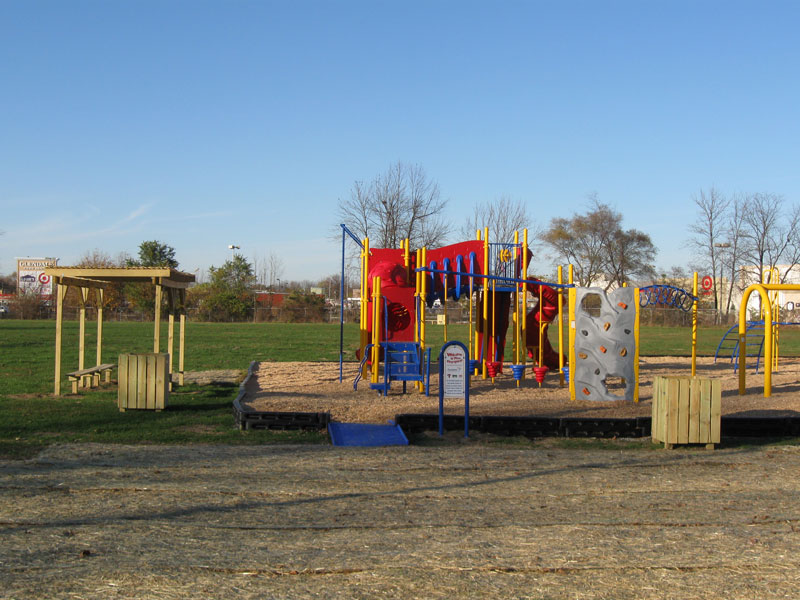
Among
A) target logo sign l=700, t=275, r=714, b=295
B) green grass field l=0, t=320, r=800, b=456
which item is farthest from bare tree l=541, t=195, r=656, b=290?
green grass field l=0, t=320, r=800, b=456

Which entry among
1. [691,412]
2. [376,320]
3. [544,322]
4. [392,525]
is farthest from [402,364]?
[392,525]

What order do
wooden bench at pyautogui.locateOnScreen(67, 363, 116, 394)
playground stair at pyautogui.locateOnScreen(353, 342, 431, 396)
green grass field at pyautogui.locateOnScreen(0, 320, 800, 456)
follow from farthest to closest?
wooden bench at pyautogui.locateOnScreen(67, 363, 116, 394), playground stair at pyautogui.locateOnScreen(353, 342, 431, 396), green grass field at pyautogui.locateOnScreen(0, 320, 800, 456)

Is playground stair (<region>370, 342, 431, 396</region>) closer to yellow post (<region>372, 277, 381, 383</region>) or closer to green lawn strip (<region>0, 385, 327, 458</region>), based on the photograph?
yellow post (<region>372, 277, 381, 383</region>)

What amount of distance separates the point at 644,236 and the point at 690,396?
67.1m

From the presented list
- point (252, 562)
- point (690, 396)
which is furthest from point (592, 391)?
point (252, 562)

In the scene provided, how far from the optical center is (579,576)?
4.69 metres

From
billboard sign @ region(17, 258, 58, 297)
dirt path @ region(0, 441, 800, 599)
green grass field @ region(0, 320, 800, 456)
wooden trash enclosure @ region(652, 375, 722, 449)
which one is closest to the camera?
dirt path @ region(0, 441, 800, 599)

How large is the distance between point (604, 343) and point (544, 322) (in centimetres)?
359

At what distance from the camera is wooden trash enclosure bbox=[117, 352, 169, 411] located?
38.5 feet

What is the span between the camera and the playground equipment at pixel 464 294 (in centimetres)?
1548

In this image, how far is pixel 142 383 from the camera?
11758 millimetres

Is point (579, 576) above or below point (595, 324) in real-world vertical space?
below

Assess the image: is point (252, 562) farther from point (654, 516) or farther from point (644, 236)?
point (644, 236)

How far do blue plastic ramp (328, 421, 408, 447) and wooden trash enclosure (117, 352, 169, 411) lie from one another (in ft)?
9.73
